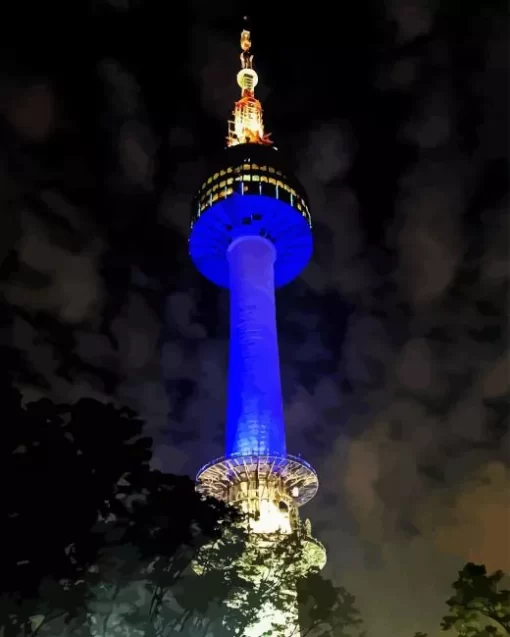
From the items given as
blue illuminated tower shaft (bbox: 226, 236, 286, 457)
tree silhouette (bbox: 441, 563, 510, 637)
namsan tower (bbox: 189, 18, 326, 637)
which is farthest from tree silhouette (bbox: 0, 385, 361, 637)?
blue illuminated tower shaft (bbox: 226, 236, 286, 457)

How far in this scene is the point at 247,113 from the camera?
78375 millimetres

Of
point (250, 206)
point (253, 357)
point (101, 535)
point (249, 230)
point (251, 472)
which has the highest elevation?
point (250, 206)

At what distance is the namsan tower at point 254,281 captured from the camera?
55656 mm

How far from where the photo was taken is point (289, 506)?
186 ft

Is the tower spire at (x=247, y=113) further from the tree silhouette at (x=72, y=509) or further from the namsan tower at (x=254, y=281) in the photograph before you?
the tree silhouette at (x=72, y=509)

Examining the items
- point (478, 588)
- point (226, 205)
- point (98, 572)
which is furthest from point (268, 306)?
point (98, 572)

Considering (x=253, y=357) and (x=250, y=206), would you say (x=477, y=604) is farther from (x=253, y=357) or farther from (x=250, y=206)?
(x=250, y=206)

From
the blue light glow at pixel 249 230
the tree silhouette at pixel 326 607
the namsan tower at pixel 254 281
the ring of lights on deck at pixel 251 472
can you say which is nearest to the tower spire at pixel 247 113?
the namsan tower at pixel 254 281

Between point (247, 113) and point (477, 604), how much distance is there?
60729 millimetres

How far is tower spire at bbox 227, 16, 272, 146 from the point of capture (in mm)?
77250

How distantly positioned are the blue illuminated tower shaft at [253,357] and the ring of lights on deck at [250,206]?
2.12 metres

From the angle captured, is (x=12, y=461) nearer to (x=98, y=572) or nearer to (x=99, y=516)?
(x=99, y=516)

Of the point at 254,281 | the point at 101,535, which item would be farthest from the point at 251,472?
the point at 101,535

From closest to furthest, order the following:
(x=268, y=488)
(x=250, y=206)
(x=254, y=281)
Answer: (x=268, y=488) < (x=254, y=281) < (x=250, y=206)
